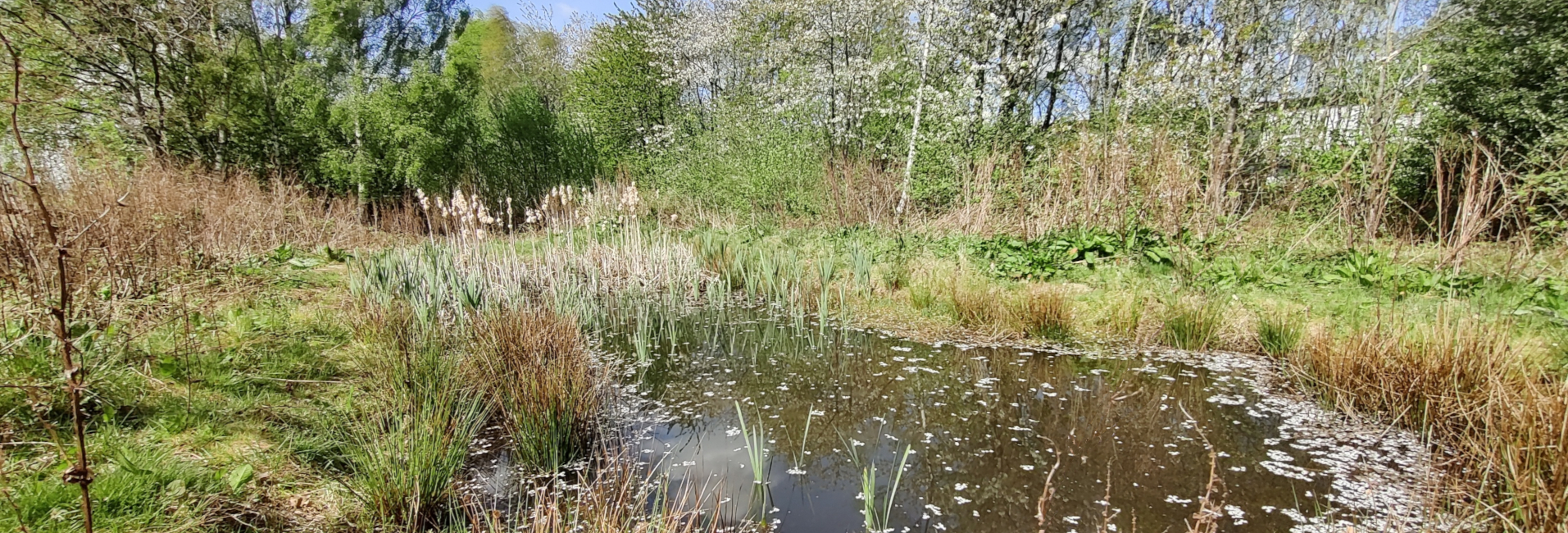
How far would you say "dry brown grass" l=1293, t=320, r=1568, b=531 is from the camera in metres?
1.76

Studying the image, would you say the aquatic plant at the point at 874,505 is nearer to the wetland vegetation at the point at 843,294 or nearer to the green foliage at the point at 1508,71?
the wetland vegetation at the point at 843,294

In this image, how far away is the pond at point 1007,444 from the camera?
7.57 ft

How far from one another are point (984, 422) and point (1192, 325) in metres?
2.07

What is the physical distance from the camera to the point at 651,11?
15.4m

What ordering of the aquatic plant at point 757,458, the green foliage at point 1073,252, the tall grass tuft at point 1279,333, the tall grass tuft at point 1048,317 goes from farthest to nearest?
1. the green foliage at point 1073,252
2. the tall grass tuft at point 1048,317
3. the tall grass tuft at point 1279,333
4. the aquatic plant at point 757,458

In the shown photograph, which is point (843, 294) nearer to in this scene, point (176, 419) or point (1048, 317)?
point (1048, 317)

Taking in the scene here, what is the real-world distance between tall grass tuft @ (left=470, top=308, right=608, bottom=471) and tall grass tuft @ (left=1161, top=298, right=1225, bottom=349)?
363cm

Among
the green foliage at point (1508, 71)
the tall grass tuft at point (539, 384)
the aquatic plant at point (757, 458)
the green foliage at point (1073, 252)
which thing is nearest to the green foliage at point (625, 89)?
the green foliage at point (1073, 252)

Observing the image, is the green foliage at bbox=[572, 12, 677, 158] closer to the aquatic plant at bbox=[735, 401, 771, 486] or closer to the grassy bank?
the grassy bank

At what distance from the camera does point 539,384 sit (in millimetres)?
2758

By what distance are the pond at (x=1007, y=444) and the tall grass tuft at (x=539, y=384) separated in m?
0.32

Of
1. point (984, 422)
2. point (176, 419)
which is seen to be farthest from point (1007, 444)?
point (176, 419)

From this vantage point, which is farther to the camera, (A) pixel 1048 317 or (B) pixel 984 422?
(A) pixel 1048 317

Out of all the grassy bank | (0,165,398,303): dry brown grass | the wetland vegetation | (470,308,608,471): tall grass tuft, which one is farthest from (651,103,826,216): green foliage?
(470,308,608,471): tall grass tuft
